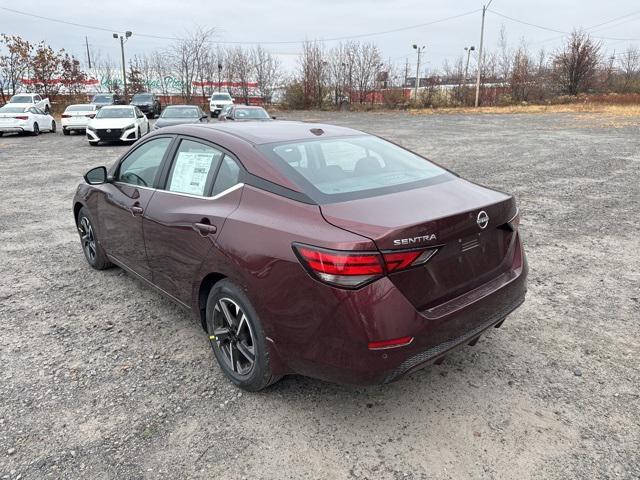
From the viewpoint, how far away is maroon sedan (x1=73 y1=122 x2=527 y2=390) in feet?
7.66

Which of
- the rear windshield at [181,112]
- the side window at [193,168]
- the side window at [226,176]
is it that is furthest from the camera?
the rear windshield at [181,112]

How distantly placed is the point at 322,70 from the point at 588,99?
74.6ft

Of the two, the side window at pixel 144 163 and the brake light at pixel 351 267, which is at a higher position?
Result: the side window at pixel 144 163

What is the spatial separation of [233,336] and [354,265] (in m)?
1.13

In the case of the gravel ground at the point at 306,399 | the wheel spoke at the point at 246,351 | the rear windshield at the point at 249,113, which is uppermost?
the rear windshield at the point at 249,113

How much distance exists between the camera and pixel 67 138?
20922mm

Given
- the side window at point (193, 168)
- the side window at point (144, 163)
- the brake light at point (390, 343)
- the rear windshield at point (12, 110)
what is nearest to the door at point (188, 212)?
the side window at point (193, 168)

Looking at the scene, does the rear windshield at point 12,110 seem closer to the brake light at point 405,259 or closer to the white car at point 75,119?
the white car at point 75,119

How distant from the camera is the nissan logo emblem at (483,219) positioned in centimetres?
265

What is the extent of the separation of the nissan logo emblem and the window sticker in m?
1.77

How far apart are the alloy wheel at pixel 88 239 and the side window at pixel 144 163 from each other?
1.02m

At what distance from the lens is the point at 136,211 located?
3.80m

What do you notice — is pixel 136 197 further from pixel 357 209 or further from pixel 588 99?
pixel 588 99

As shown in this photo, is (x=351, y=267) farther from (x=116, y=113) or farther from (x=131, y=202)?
(x=116, y=113)
